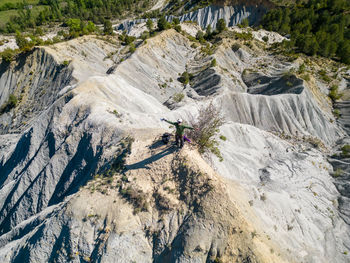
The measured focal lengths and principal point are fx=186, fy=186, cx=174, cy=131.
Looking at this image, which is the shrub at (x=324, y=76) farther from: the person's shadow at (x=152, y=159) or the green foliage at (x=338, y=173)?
the person's shadow at (x=152, y=159)

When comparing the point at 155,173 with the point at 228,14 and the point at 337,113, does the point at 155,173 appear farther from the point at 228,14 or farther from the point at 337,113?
the point at 228,14

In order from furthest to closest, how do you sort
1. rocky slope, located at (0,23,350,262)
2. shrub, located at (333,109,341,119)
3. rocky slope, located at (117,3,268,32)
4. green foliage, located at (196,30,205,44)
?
rocky slope, located at (117,3,268,32) → green foliage, located at (196,30,205,44) → shrub, located at (333,109,341,119) → rocky slope, located at (0,23,350,262)

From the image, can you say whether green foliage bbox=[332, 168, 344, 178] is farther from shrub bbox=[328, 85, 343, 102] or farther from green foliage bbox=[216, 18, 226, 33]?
green foliage bbox=[216, 18, 226, 33]

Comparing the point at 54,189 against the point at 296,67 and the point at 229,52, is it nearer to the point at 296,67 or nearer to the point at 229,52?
the point at 229,52

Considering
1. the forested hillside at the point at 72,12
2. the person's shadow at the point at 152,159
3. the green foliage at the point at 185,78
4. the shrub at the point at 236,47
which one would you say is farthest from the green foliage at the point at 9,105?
the forested hillside at the point at 72,12

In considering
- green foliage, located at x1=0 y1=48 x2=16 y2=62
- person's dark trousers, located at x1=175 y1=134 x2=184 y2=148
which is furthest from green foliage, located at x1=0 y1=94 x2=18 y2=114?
person's dark trousers, located at x1=175 y1=134 x2=184 y2=148

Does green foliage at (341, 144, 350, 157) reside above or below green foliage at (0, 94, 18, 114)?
below
